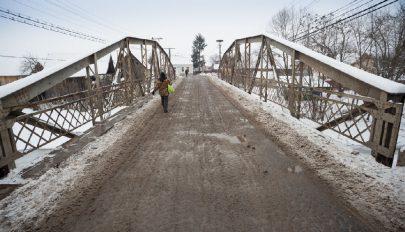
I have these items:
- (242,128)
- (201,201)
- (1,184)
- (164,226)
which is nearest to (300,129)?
(242,128)

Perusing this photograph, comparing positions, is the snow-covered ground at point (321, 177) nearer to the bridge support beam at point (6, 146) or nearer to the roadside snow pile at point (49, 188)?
the roadside snow pile at point (49, 188)

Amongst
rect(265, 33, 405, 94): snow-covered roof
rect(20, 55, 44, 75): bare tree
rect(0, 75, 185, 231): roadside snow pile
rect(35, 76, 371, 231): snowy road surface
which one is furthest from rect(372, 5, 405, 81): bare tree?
rect(20, 55, 44, 75): bare tree

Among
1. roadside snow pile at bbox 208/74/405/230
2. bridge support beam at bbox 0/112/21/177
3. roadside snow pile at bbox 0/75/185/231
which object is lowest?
roadside snow pile at bbox 208/74/405/230

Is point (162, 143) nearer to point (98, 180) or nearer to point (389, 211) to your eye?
point (98, 180)

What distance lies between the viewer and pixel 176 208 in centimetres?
289

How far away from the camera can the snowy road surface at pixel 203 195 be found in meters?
2.62

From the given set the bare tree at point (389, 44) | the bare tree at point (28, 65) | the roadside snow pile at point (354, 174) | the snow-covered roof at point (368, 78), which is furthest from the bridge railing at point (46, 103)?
the bare tree at point (28, 65)

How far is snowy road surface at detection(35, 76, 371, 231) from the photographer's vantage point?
8.60 feet

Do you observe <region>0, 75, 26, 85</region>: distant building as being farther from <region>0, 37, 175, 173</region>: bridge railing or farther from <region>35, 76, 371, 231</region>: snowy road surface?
<region>35, 76, 371, 231</region>: snowy road surface

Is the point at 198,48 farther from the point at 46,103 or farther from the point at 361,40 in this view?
the point at 46,103

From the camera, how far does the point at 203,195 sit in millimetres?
3170

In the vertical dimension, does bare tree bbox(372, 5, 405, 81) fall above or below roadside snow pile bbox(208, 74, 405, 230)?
above

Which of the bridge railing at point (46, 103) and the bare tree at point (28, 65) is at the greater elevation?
the bare tree at point (28, 65)

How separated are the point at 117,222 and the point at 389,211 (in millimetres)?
3317
